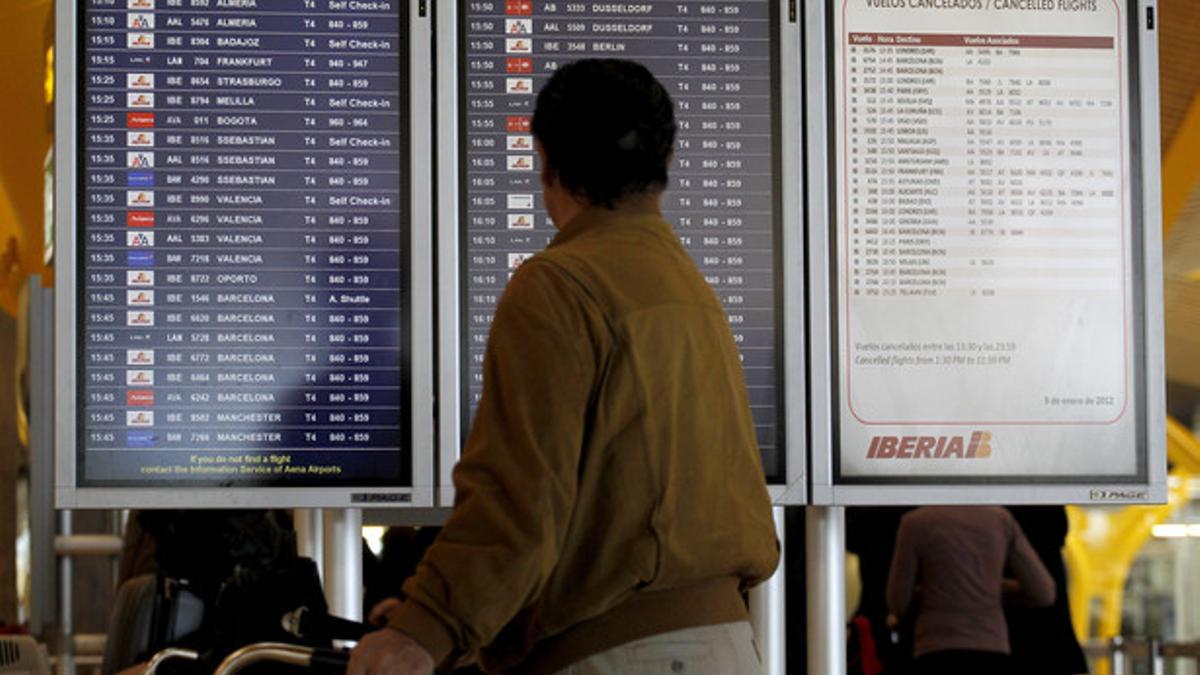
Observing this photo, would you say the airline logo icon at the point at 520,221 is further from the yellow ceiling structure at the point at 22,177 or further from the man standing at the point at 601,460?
the yellow ceiling structure at the point at 22,177

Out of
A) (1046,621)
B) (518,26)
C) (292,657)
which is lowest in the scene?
(1046,621)

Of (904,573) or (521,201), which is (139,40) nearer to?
(521,201)

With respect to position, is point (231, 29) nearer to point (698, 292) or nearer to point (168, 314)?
point (168, 314)

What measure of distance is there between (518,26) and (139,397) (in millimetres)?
988

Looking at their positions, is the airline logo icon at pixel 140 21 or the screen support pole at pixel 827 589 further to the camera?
the screen support pole at pixel 827 589

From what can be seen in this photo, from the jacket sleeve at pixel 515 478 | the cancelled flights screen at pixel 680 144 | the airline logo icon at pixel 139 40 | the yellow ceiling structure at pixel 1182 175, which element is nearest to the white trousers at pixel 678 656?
the jacket sleeve at pixel 515 478

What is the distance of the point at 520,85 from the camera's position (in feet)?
11.8

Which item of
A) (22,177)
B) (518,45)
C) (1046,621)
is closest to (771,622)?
(518,45)

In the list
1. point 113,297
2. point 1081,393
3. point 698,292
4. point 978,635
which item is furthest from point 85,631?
point 698,292

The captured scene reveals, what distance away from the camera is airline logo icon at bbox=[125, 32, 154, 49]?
355cm

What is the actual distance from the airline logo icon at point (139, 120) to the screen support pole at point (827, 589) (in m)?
1.45

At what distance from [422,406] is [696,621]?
118 cm

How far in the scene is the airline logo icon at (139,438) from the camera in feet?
11.4

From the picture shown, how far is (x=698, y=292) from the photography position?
8.28 ft
